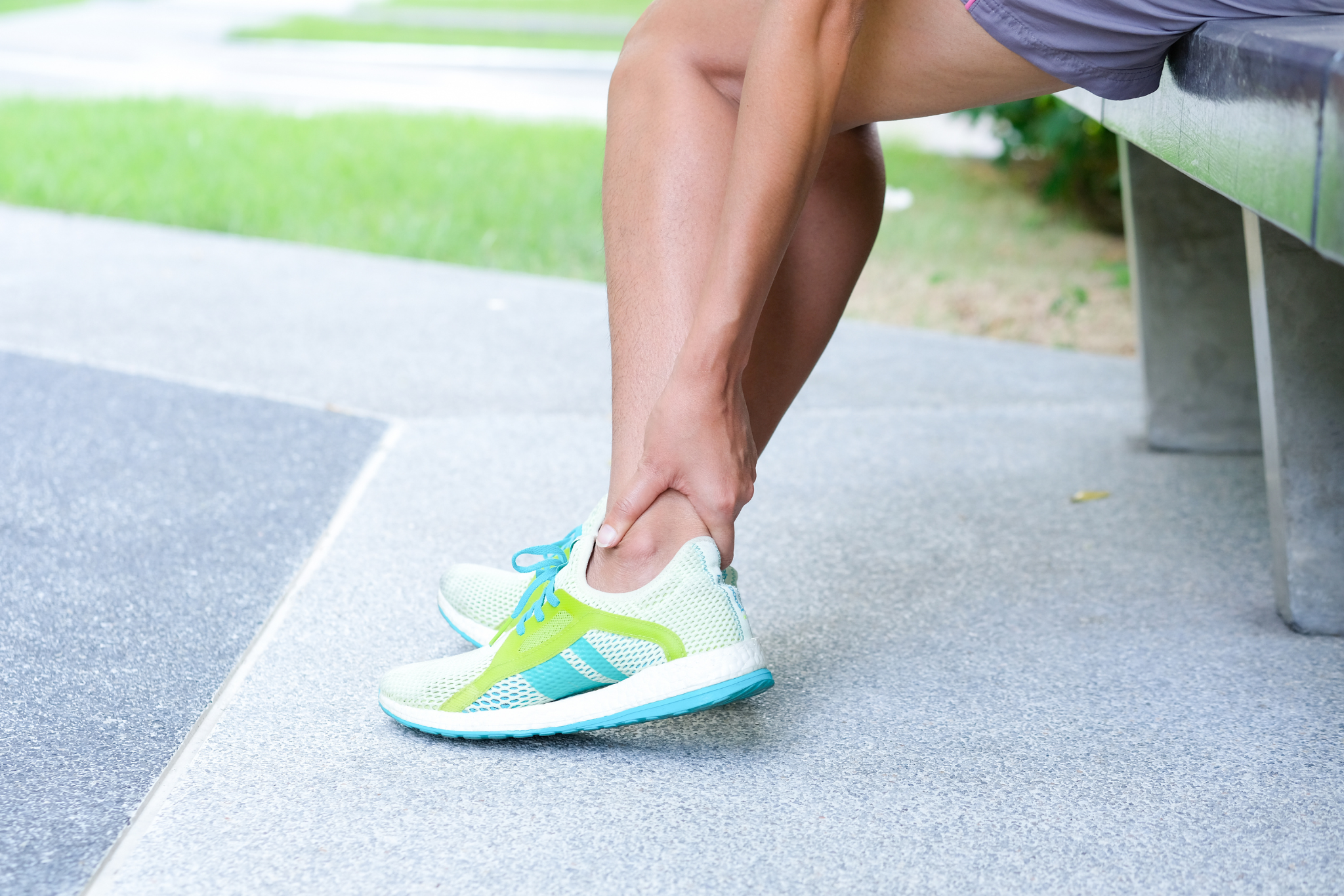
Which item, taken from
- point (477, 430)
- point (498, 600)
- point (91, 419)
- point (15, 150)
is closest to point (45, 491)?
point (91, 419)

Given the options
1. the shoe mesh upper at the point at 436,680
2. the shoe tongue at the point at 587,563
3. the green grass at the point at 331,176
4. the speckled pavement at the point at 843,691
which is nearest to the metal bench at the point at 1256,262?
the speckled pavement at the point at 843,691

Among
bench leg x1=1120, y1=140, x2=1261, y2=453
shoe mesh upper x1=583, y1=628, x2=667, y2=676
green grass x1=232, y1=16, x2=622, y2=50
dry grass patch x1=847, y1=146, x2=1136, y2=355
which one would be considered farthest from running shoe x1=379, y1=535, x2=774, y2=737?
green grass x1=232, y1=16, x2=622, y2=50

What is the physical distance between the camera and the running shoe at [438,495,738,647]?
4.50 ft

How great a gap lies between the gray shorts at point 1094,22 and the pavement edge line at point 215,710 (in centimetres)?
96

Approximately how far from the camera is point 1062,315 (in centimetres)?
369

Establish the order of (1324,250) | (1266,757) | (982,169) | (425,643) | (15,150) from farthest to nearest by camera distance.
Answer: (982,169) → (15,150) → (425,643) → (1266,757) → (1324,250)

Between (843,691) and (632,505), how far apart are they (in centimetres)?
33

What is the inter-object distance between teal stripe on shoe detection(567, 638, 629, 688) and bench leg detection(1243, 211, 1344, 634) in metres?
0.80

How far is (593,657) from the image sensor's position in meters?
1.19

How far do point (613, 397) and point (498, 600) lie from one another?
271 mm

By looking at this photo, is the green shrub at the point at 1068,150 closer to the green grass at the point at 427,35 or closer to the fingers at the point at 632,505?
the fingers at the point at 632,505

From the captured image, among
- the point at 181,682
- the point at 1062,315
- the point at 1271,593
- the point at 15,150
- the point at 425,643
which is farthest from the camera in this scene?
the point at 15,150

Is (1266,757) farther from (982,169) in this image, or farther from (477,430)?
(982,169)

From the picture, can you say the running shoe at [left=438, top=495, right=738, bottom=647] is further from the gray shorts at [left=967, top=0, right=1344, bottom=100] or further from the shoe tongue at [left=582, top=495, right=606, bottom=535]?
the gray shorts at [left=967, top=0, right=1344, bottom=100]
